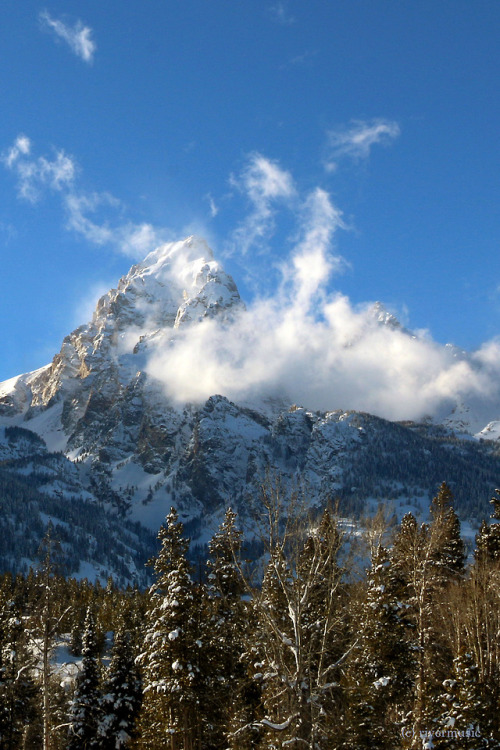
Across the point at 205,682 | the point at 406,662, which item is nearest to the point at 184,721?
the point at 205,682

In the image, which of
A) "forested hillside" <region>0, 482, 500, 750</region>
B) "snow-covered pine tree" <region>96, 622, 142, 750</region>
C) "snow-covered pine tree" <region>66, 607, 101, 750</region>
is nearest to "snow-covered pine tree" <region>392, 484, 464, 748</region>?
"forested hillside" <region>0, 482, 500, 750</region>

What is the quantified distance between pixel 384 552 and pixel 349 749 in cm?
873

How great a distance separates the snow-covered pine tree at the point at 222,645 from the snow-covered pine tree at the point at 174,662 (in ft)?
3.44

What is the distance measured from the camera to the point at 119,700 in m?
43.3

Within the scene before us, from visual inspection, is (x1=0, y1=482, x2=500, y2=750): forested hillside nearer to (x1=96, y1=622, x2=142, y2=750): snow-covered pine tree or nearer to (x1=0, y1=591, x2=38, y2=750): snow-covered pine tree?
(x1=0, y1=591, x2=38, y2=750): snow-covered pine tree

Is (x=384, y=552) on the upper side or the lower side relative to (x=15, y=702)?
upper

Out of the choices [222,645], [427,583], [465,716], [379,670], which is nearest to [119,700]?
[222,645]

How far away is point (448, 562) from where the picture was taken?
133 feet

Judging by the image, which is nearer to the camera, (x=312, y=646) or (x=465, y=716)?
(x=312, y=646)

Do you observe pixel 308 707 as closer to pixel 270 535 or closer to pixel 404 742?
pixel 270 535

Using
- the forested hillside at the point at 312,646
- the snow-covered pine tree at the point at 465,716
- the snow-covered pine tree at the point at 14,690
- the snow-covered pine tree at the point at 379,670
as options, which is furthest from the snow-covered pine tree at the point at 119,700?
the snow-covered pine tree at the point at 465,716

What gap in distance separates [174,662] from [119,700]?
16.4 m

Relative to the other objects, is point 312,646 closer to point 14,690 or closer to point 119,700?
point 119,700

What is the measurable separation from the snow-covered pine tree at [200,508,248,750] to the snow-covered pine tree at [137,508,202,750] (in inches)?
41.3
